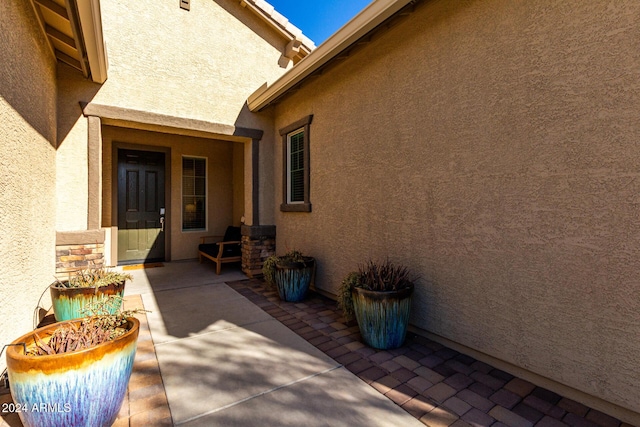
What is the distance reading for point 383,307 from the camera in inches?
113

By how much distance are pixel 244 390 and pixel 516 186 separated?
259 centimetres

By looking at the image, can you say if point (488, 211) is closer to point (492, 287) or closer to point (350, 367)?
point (492, 287)

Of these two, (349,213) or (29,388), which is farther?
(349,213)

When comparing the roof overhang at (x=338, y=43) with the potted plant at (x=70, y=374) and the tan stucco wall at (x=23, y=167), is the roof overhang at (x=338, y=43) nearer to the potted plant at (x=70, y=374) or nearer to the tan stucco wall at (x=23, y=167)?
the tan stucco wall at (x=23, y=167)

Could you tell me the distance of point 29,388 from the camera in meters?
1.60

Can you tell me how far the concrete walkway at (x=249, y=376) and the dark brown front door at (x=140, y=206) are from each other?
3.05 meters

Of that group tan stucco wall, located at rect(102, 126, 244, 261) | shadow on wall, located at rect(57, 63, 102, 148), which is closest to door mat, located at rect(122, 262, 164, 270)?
tan stucco wall, located at rect(102, 126, 244, 261)

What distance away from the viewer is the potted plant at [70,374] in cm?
160

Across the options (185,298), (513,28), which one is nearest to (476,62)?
(513,28)

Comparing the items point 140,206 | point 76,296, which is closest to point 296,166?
point 76,296

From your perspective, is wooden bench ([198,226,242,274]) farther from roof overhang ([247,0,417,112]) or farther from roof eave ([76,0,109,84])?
roof eave ([76,0,109,84])

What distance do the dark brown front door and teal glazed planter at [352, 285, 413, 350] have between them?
567 centimetres

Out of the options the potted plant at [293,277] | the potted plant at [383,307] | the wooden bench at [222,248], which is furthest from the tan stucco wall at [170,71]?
the potted plant at [383,307]

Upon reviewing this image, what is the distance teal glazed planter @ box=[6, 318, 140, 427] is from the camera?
1.60 meters
